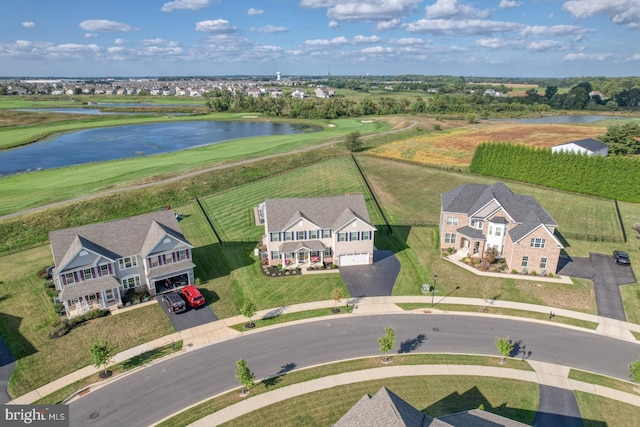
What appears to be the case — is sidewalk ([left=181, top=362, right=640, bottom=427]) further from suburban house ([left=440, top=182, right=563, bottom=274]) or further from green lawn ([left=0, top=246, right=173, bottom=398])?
suburban house ([left=440, top=182, right=563, bottom=274])

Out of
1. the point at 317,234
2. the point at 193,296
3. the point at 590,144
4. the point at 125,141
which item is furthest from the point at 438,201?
the point at 125,141

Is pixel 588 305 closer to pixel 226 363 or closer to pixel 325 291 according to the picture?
pixel 325 291

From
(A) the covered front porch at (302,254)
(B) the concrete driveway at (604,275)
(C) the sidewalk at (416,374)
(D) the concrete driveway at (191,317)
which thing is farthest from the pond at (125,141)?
(B) the concrete driveway at (604,275)

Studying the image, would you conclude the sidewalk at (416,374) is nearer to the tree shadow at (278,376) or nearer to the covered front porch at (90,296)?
the tree shadow at (278,376)

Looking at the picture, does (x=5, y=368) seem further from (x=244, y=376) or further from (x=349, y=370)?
(x=349, y=370)

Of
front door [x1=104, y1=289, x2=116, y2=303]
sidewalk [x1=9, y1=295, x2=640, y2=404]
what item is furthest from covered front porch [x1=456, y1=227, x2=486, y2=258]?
front door [x1=104, y1=289, x2=116, y2=303]

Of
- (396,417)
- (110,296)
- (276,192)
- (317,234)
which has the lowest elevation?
(110,296)
